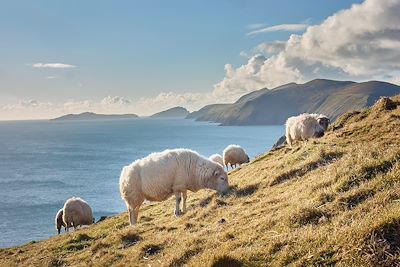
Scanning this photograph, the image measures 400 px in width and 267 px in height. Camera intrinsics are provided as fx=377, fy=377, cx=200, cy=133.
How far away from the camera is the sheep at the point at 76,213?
32000mm

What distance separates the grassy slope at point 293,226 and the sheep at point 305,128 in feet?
32.5

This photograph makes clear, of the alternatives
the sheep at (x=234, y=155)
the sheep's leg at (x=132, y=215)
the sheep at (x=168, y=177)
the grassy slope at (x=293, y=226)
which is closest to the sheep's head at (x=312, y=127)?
the grassy slope at (x=293, y=226)

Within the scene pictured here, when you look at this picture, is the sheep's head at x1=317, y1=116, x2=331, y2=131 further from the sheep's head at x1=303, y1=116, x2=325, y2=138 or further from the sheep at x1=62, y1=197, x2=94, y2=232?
the sheep at x1=62, y1=197, x2=94, y2=232

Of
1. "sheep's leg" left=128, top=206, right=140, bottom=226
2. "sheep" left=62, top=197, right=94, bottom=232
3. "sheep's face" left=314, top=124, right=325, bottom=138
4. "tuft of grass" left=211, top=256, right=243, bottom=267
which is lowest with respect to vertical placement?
"sheep" left=62, top=197, right=94, bottom=232

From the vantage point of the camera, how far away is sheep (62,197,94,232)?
32.0m

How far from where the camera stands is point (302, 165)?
1459 cm

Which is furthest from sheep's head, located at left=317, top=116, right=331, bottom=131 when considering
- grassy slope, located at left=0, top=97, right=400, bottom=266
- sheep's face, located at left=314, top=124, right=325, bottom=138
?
grassy slope, located at left=0, top=97, right=400, bottom=266

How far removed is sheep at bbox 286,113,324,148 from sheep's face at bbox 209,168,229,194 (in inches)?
414

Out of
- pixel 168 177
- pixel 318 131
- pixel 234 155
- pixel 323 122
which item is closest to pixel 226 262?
pixel 168 177

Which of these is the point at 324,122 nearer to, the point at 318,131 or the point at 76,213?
the point at 318,131

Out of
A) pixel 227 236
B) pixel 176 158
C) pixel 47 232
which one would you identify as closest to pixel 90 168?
pixel 47 232

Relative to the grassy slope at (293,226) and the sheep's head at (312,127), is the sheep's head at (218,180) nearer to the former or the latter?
the grassy slope at (293,226)

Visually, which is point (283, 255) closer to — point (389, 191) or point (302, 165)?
point (389, 191)

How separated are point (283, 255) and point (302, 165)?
325 inches
